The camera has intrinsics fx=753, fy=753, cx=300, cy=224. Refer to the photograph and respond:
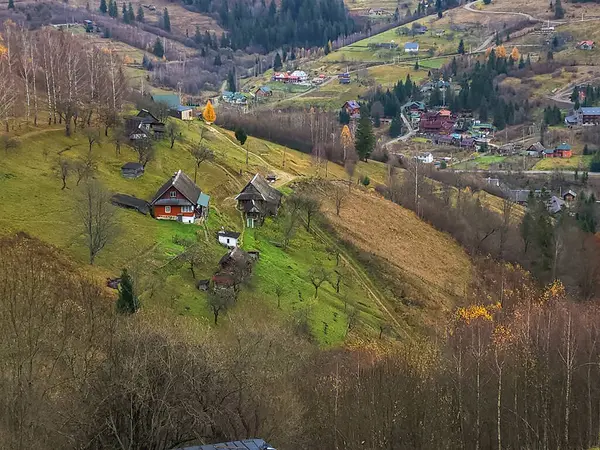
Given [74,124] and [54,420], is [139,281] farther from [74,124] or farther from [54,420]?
[74,124]

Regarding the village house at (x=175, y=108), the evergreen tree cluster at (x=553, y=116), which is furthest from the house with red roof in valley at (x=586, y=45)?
the village house at (x=175, y=108)

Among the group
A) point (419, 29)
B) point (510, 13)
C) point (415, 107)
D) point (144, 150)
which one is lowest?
point (415, 107)

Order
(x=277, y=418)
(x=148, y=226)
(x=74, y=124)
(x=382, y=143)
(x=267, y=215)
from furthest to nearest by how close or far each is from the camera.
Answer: (x=382, y=143)
(x=74, y=124)
(x=267, y=215)
(x=148, y=226)
(x=277, y=418)

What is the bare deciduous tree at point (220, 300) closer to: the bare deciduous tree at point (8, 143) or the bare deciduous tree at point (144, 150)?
the bare deciduous tree at point (144, 150)

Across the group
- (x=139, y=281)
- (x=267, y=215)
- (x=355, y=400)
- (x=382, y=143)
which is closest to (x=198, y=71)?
(x=382, y=143)

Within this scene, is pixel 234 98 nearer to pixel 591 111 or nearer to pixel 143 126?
pixel 591 111

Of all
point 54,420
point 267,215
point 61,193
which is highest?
point 54,420

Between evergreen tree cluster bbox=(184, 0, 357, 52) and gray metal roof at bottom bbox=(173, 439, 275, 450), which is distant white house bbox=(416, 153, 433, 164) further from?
gray metal roof at bottom bbox=(173, 439, 275, 450)

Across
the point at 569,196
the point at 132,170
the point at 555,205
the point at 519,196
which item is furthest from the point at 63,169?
the point at 569,196
